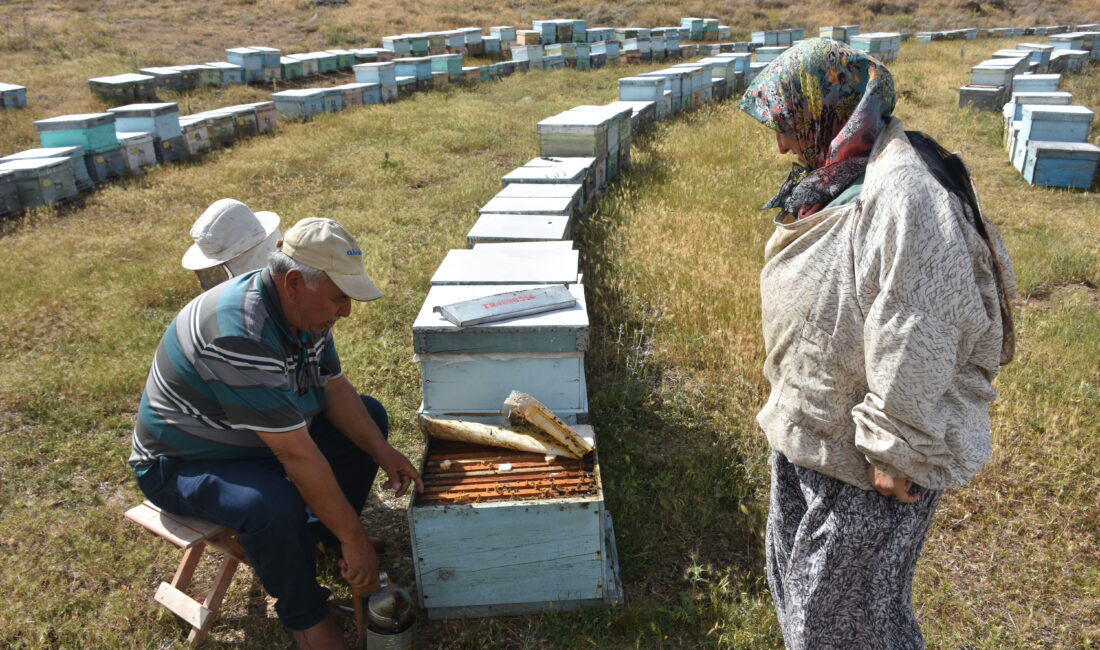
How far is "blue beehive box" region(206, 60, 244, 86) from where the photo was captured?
13734 mm

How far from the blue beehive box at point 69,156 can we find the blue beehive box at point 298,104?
4013 millimetres

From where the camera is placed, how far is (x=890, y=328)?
1515 mm

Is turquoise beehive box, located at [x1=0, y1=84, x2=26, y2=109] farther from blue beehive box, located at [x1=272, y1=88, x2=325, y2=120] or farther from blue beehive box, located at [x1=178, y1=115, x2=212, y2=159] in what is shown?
blue beehive box, located at [x1=272, y1=88, x2=325, y2=120]

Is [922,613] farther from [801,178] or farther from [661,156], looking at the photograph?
[661,156]

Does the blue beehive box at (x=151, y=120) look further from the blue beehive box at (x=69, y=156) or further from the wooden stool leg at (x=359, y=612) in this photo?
the wooden stool leg at (x=359, y=612)

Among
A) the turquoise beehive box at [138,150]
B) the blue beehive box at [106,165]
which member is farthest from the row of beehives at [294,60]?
the blue beehive box at [106,165]

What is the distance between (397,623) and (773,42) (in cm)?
2110

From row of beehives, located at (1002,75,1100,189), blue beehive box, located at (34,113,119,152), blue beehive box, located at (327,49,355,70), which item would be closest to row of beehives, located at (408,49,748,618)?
row of beehives, located at (1002,75,1100,189)

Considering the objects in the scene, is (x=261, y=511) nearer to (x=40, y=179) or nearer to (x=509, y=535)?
(x=509, y=535)

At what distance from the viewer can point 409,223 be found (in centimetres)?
698

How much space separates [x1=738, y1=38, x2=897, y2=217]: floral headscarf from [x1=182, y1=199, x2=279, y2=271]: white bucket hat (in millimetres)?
2222

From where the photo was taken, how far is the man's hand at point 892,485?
165 centimetres

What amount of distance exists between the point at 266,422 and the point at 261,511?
0.30 m

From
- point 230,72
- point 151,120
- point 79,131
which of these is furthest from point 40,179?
point 230,72
